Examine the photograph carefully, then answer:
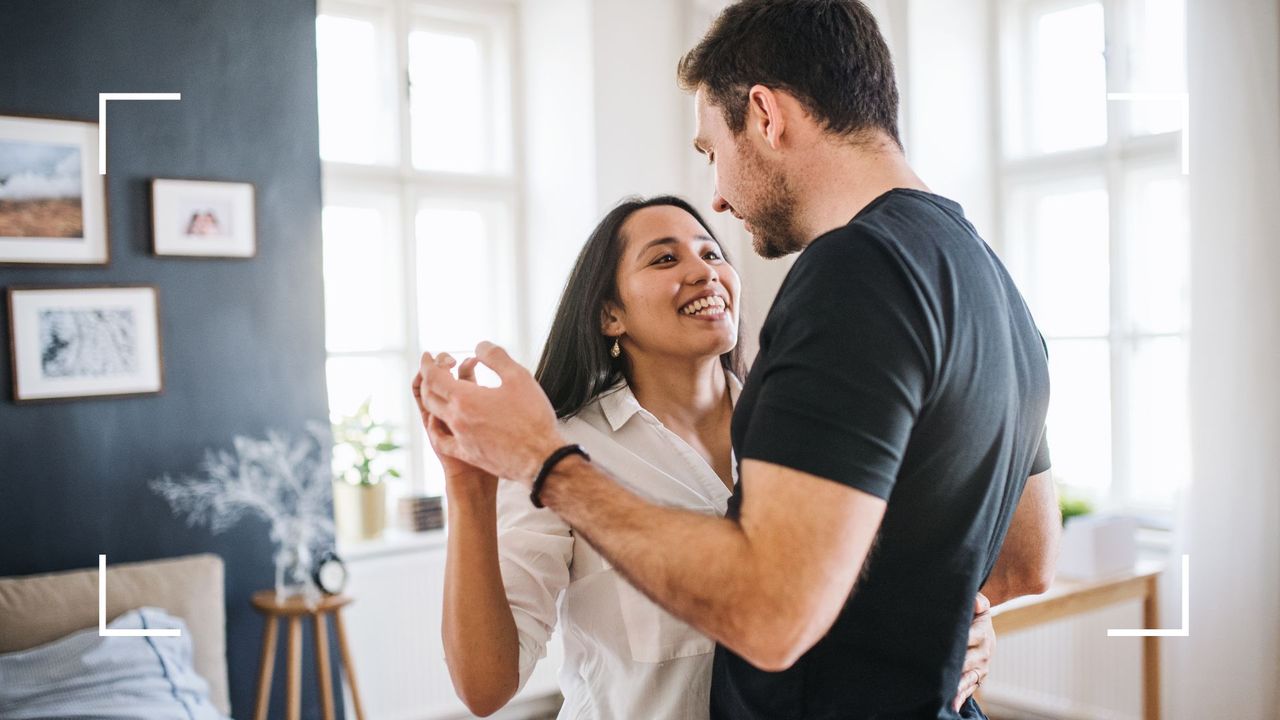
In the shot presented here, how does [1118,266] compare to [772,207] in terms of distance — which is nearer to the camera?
[772,207]

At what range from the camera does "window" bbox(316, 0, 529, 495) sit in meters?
4.49

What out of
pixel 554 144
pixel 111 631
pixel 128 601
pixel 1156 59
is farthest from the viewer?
pixel 554 144

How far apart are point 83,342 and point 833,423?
3316 millimetres

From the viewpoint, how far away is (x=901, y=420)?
0.88 m

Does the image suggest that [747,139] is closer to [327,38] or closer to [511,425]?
[511,425]

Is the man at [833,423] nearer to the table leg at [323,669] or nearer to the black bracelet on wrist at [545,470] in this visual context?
the black bracelet on wrist at [545,470]

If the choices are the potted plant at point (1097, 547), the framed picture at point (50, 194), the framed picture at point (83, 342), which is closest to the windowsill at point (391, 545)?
the framed picture at point (83, 342)

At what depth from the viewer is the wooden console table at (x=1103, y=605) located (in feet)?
10.1

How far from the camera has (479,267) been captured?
489 centimetres

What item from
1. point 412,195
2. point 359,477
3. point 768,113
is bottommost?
point 359,477

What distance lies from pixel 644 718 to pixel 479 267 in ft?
12.2

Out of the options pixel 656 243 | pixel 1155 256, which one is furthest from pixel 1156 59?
pixel 656 243

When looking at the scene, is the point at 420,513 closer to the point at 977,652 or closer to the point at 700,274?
the point at 700,274

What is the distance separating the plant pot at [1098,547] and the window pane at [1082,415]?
75cm
